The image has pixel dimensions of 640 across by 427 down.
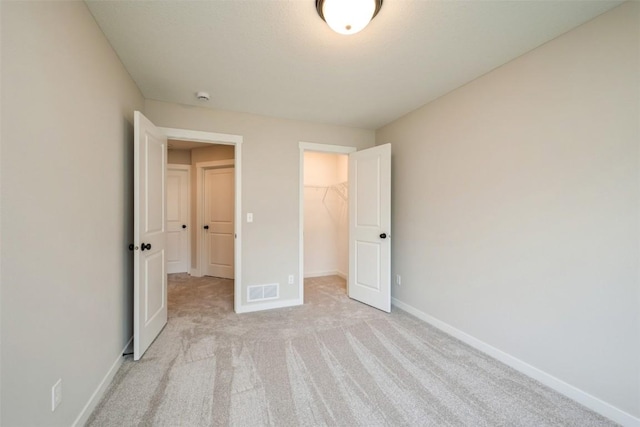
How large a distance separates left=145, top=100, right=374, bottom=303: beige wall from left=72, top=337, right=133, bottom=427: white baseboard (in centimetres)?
132

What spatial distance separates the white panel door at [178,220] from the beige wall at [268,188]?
2436 millimetres

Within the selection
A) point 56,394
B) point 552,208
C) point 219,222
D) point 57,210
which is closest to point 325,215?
point 219,222

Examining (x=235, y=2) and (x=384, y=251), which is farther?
(x=384, y=251)

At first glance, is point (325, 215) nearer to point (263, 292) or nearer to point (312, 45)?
point (263, 292)

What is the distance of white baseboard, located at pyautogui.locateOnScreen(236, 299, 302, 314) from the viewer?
3.05 meters

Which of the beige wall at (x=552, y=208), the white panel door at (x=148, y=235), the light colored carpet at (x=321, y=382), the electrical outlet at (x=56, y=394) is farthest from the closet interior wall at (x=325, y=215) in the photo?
the electrical outlet at (x=56, y=394)

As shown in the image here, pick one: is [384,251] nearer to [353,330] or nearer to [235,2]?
[353,330]

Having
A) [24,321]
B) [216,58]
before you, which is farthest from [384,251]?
[24,321]

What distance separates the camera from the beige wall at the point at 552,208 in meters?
1.46

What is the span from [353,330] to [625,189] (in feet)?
7.43

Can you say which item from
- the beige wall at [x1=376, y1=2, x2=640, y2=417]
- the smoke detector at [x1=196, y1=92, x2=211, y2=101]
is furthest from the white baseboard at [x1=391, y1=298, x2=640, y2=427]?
the smoke detector at [x1=196, y1=92, x2=211, y2=101]

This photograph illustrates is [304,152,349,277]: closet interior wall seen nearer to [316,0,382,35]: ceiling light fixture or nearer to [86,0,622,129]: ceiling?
[86,0,622,129]: ceiling

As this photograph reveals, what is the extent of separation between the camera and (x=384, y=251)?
3.12m

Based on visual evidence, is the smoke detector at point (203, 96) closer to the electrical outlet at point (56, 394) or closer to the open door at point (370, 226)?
the open door at point (370, 226)
